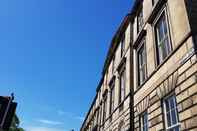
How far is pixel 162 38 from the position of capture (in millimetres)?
11273

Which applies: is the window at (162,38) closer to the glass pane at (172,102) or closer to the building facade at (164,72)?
the building facade at (164,72)

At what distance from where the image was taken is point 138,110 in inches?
484

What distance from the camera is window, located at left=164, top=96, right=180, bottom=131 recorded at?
8439 millimetres

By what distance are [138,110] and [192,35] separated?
5788 mm

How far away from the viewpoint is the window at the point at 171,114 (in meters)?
8.44

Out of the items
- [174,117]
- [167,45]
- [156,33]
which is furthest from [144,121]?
[156,33]

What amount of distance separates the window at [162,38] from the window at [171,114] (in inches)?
91.2

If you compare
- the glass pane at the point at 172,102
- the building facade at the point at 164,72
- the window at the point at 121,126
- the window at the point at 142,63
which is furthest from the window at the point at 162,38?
the window at the point at 121,126

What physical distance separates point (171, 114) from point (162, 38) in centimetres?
418

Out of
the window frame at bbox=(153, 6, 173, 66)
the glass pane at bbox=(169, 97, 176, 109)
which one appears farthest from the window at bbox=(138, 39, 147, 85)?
the glass pane at bbox=(169, 97, 176, 109)

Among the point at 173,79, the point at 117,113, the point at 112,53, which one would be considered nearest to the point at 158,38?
the point at 173,79

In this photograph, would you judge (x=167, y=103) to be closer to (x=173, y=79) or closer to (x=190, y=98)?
(x=173, y=79)

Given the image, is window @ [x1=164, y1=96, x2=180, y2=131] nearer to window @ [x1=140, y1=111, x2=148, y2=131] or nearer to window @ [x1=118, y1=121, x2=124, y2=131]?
window @ [x1=140, y1=111, x2=148, y2=131]

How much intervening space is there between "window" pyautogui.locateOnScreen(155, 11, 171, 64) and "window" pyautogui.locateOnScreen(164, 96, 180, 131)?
2.32 meters
